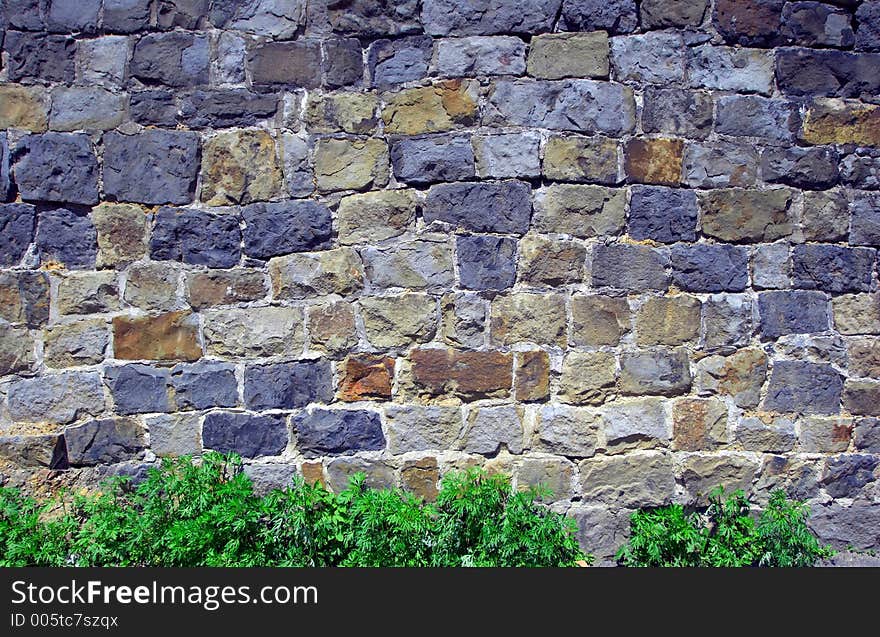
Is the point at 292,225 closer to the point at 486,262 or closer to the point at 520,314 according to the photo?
the point at 486,262

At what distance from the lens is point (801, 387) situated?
3689mm

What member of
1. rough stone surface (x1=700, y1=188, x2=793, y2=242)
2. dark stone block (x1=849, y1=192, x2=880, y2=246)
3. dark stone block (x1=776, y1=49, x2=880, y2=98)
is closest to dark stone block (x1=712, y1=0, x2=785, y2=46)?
dark stone block (x1=776, y1=49, x2=880, y2=98)

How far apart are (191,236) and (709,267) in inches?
98.0

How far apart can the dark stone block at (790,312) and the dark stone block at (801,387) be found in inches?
6.3

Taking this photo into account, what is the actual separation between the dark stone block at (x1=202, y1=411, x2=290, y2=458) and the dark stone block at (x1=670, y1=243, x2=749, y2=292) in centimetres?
204

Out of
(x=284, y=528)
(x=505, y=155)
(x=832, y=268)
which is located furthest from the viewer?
(x=832, y=268)

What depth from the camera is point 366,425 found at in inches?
144

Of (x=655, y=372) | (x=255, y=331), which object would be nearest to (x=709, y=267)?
(x=655, y=372)

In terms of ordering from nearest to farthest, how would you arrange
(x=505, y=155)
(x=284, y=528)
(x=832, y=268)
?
(x=284, y=528) → (x=505, y=155) → (x=832, y=268)

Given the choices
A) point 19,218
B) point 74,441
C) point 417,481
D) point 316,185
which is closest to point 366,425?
point 417,481

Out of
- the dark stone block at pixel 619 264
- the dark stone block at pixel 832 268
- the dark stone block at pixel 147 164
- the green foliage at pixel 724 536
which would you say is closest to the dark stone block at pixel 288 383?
the dark stone block at pixel 147 164

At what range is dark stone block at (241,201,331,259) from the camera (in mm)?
3605

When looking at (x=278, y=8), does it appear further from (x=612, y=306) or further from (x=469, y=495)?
(x=469, y=495)

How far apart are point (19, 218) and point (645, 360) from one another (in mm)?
A: 3063
